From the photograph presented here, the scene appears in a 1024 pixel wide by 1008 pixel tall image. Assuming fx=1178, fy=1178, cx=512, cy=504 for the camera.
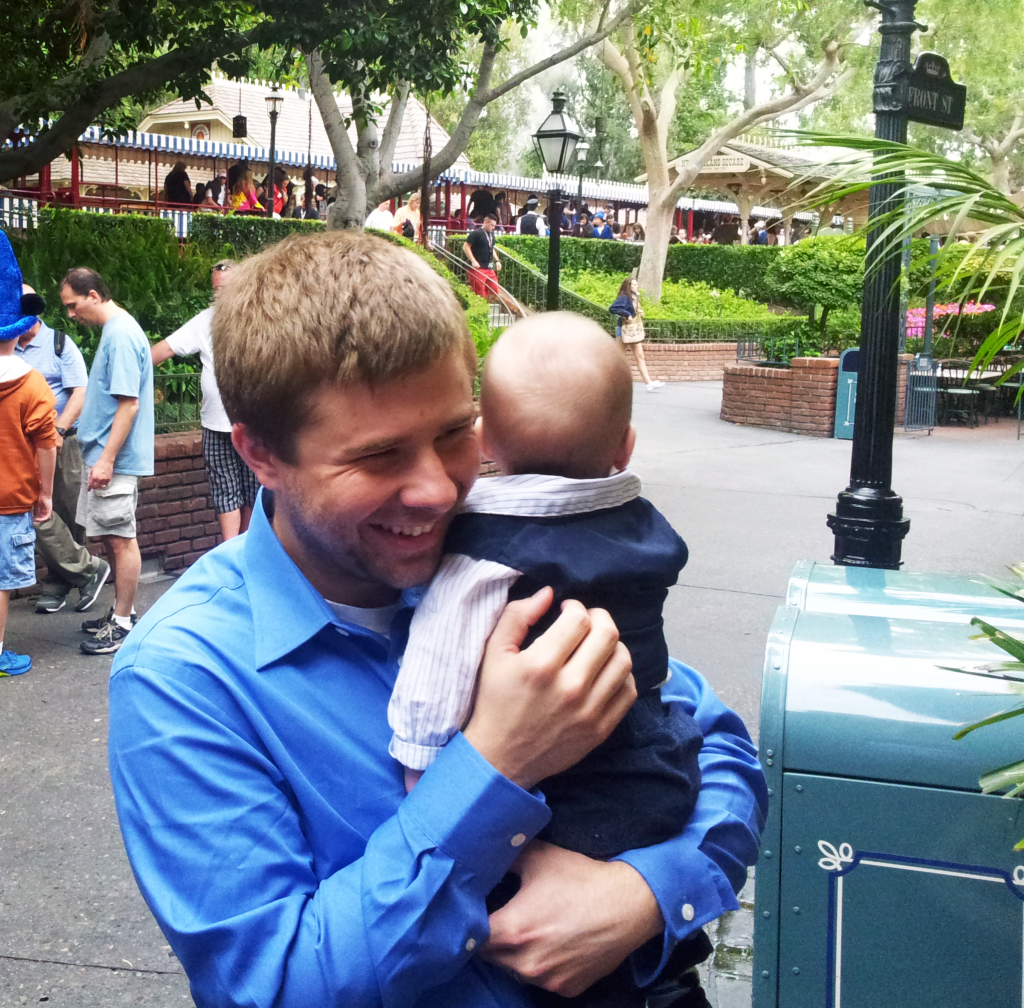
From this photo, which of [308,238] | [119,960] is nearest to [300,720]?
[308,238]

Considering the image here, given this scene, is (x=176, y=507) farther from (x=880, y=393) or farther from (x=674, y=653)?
(x=880, y=393)

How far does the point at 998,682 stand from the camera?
7.17 ft

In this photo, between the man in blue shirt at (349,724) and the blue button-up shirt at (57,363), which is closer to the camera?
the man in blue shirt at (349,724)

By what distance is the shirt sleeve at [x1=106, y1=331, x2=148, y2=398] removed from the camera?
661cm

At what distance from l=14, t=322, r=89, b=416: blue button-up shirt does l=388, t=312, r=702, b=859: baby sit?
621 centimetres

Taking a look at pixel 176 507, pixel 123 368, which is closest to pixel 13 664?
pixel 123 368

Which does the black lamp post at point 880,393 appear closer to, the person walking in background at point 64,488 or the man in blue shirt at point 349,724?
the man in blue shirt at point 349,724

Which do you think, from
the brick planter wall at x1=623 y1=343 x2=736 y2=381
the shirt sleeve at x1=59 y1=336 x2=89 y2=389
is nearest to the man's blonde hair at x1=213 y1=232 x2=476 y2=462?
the shirt sleeve at x1=59 y1=336 x2=89 y2=389

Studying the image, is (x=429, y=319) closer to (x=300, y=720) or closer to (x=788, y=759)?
(x=300, y=720)

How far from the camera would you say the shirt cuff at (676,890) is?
4.90 feet

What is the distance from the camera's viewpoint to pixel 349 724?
4.59 feet

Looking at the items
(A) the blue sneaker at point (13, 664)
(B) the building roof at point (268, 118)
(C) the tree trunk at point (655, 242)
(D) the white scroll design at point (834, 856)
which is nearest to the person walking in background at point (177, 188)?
(C) the tree trunk at point (655, 242)

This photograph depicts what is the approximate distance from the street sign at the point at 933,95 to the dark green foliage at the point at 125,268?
21.3 feet

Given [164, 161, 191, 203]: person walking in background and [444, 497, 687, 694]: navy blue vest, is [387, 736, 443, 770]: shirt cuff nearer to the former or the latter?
[444, 497, 687, 694]: navy blue vest
